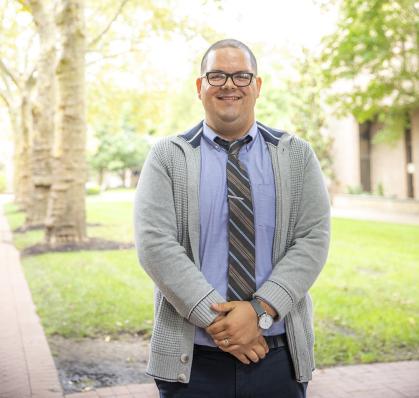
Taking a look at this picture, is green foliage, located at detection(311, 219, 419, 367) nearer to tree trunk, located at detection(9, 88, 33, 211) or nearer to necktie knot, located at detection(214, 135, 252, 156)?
necktie knot, located at detection(214, 135, 252, 156)

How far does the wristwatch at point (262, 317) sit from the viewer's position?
7.06 ft

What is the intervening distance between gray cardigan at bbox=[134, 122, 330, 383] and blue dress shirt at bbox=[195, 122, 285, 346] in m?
0.03

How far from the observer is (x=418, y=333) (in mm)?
6531

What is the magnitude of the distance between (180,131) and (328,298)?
10.7 feet

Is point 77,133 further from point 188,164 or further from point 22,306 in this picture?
point 188,164

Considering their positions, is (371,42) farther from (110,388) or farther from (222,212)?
(222,212)

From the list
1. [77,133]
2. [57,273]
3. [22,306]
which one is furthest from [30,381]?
[77,133]

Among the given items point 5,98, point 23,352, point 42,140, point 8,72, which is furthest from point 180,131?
point 5,98

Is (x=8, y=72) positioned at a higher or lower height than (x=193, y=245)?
higher

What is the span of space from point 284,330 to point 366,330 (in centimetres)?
464

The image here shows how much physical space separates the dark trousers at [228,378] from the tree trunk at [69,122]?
409 inches

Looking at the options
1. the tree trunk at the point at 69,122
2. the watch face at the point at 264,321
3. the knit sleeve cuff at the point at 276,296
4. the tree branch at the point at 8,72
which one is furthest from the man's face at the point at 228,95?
the tree branch at the point at 8,72

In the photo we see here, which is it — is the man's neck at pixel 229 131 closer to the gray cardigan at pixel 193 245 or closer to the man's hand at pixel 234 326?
the gray cardigan at pixel 193 245

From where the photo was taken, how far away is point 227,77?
2.32 m
